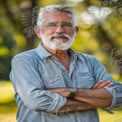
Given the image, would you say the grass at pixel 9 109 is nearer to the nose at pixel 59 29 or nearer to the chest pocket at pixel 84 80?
the chest pocket at pixel 84 80

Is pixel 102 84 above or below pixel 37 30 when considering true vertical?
below

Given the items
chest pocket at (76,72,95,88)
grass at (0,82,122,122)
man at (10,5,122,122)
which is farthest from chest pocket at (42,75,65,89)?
grass at (0,82,122,122)

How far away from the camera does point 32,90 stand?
1854mm

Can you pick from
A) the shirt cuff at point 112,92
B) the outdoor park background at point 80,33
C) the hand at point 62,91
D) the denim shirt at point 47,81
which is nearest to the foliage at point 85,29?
the outdoor park background at point 80,33

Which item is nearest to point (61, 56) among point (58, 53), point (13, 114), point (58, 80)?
point (58, 53)

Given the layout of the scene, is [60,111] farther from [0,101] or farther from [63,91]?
[0,101]

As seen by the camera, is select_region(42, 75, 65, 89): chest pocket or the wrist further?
select_region(42, 75, 65, 89): chest pocket

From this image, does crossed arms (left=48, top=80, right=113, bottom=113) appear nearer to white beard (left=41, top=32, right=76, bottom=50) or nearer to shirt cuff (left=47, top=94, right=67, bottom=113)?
shirt cuff (left=47, top=94, right=67, bottom=113)

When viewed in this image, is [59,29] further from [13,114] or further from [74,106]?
[13,114]

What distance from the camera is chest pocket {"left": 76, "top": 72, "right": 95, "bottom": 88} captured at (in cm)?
207

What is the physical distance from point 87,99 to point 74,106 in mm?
90

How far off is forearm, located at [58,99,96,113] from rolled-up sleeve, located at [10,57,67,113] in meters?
0.03

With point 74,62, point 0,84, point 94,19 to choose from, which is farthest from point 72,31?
point 0,84

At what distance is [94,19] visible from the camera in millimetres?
2410
